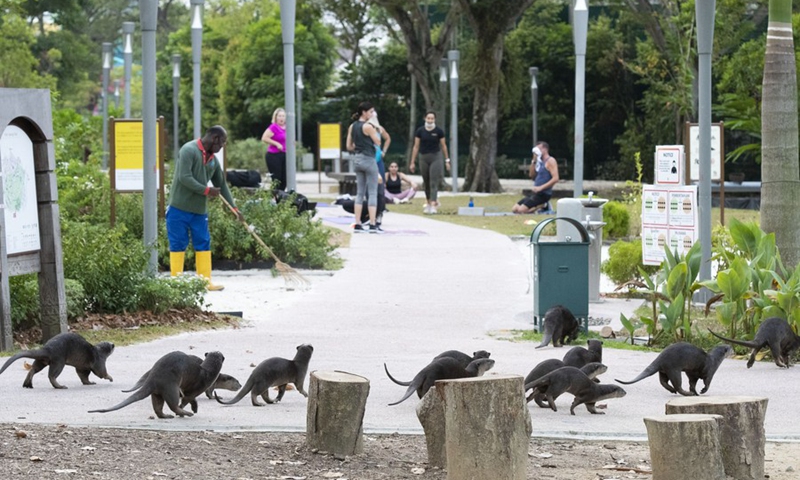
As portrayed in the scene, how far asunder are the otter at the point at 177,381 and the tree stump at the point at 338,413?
3.14 ft

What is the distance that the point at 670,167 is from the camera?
14.6 metres

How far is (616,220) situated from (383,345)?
9.83 metres

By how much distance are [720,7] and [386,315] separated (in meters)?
24.0

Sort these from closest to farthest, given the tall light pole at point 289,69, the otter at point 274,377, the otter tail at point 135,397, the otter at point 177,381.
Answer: the otter tail at point 135,397, the otter at point 177,381, the otter at point 274,377, the tall light pole at point 289,69

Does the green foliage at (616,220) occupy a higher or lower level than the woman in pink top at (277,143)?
lower

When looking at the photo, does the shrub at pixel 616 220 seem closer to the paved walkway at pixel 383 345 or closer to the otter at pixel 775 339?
the paved walkway at pixel 383 345

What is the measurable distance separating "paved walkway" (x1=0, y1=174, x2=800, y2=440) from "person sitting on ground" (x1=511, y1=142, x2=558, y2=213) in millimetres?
5983

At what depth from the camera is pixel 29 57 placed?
4697 centimetres

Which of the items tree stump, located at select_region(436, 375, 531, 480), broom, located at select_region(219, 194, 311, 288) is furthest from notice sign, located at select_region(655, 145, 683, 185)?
tree stump, located at select_region(436, 375, 531, 480)

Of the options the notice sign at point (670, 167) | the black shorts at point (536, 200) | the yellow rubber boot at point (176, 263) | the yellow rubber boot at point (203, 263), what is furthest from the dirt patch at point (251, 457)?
the black shorts at point (536, 200)

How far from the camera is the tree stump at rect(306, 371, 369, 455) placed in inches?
274

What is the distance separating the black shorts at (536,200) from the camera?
26031 millimetres

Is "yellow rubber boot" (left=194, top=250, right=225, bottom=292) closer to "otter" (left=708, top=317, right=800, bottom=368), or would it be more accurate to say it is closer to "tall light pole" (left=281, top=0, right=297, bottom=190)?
"tall light pole" (left=281, top=0, right=297, bottom=190)

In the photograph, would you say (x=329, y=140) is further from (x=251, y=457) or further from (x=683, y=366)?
(x=251, y=457)
